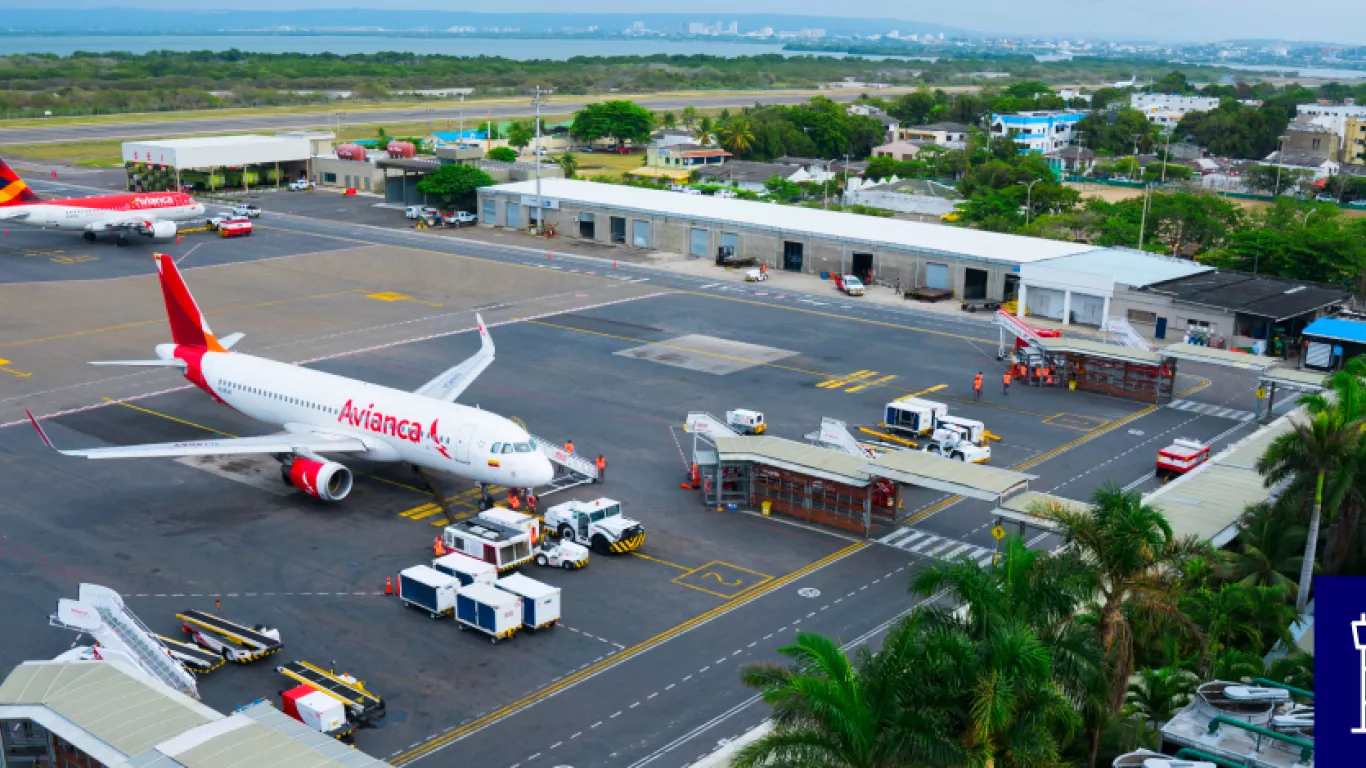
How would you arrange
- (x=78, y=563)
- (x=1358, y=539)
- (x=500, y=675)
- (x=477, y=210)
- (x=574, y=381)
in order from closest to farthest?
1. (x=500, y=675)
2. (x=1358, y=539)
3. (x=78, y=563)
4. (x=574, y=381)
5. (x=477, y=210)

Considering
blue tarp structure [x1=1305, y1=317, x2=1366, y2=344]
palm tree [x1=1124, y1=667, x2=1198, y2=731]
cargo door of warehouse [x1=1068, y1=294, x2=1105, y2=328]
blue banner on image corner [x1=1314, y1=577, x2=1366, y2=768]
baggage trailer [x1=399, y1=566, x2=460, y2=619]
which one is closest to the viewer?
blue banner on image corner [x1=1314, y1=577, x2=1366, y2=768]

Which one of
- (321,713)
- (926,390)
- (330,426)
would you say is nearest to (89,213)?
(330,426)

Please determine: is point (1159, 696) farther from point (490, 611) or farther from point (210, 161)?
point (210, 161)

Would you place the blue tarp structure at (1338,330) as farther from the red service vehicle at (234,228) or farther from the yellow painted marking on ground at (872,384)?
the red service vehicle at (234,228)

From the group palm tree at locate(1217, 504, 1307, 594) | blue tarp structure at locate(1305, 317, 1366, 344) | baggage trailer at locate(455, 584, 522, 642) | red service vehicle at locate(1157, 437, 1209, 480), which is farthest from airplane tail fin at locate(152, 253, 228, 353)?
blue tarp structure at locate(1305, 317, 1366, 344)

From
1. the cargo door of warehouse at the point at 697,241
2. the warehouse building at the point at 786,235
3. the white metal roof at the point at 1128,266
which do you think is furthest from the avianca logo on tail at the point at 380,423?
the cargo door of warehouse at the point at 697,241

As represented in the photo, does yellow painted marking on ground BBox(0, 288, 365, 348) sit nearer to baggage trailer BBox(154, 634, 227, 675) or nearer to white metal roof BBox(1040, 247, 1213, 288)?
baggage trailer BBox(154, 634, 227, 675)

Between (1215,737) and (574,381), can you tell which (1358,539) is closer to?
(1215,737)

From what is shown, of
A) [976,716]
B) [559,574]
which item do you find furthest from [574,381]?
[976,716]
